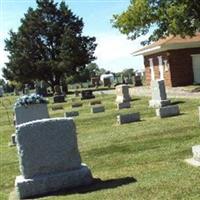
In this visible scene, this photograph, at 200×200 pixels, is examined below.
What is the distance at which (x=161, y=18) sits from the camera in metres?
37.5

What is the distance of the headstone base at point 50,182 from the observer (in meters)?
10.1

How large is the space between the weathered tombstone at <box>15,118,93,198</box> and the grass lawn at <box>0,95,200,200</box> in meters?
0.33

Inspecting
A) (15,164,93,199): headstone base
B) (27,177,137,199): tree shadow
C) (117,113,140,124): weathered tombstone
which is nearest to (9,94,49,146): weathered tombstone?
(117,113,140,124): weathered tombstone

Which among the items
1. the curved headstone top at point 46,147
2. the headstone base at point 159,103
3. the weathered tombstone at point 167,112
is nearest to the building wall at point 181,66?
the headstone base at point 159,103

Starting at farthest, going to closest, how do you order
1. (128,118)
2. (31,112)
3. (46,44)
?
(46,44), (128,118), (31,112)

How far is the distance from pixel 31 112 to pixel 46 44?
57432 millimetres

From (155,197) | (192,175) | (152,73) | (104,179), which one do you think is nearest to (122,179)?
(104,179)

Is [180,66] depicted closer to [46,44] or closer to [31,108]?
[31,108]

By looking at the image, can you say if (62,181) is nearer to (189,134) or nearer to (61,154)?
(61,154)

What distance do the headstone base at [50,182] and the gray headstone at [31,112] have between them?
378 inches

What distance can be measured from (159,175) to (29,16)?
69189mm

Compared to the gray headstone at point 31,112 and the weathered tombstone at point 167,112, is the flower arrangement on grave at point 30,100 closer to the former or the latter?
the gray headstone at point 31,112

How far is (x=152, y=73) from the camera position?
52.9 metres

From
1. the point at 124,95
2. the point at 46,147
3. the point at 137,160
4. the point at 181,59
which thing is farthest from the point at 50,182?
the point at 181,59
